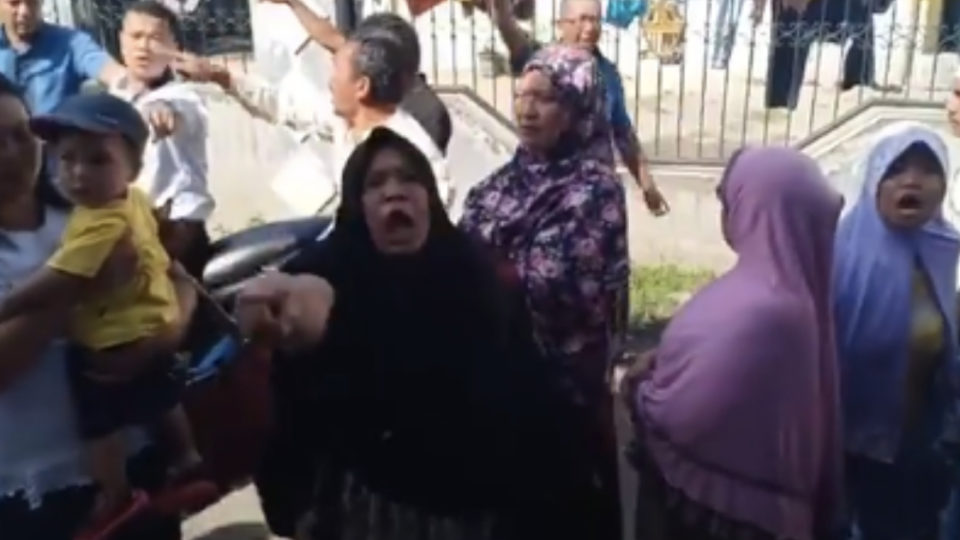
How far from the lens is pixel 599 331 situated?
346 cm

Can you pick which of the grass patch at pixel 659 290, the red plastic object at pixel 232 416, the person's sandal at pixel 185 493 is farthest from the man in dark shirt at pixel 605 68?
the person's sandal at pixel 185 493

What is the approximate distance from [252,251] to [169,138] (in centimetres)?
43

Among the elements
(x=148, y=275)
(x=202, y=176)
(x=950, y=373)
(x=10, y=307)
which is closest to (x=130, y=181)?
(x=148, y=275)

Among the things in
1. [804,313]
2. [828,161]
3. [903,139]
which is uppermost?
[903,139]

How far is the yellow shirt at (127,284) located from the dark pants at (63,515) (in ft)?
1.03

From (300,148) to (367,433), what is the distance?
15.7ft

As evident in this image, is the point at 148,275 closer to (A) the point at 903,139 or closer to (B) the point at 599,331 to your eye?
(B) the point at 599,331

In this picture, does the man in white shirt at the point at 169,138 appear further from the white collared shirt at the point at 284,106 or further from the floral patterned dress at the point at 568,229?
the white collared shirt at the point at 284,106

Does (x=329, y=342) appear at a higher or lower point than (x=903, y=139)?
lower

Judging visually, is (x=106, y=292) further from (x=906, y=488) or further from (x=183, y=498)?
(x=906, y=488)

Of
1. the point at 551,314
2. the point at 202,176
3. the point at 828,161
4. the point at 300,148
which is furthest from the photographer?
the point at 300,148

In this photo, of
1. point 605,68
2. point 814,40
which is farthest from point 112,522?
point 814,40

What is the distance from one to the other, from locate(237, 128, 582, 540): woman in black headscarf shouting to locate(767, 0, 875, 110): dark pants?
4940mm

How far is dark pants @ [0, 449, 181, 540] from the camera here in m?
2.51
